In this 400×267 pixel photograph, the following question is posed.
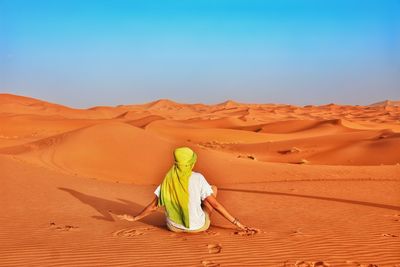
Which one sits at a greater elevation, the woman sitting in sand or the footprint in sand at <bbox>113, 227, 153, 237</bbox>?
the woman sitting in sand

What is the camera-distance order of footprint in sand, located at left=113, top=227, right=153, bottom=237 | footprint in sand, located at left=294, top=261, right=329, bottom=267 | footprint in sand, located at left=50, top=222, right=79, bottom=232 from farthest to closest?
footprint in sand, located at left=50, top=222, right=79, bottom=232
footprint in sand, located at left=113, top=227, right=153, bottom=237
footprint in sand, located at left=294, top=261, right=329, bottom=267

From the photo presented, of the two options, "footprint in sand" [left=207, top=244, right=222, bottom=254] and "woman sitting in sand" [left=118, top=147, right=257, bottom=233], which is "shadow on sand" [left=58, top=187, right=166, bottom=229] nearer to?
"woman sitting in sand" [left=118, top=147, right=257, bottom=233]

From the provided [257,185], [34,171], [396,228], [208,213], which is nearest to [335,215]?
[396,228]

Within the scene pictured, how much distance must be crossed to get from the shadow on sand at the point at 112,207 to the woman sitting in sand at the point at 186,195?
2.86 ft

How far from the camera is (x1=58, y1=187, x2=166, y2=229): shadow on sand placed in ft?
28.7

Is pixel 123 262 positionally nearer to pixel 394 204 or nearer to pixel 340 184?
pixel 394 204

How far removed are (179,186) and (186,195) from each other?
0.16 meters

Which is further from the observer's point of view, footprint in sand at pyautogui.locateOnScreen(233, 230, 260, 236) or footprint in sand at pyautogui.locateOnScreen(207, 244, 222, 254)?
footprint in sand at pyautogui.locateOnScreen(233, 230, 260, 236)

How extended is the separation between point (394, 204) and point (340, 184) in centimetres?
420

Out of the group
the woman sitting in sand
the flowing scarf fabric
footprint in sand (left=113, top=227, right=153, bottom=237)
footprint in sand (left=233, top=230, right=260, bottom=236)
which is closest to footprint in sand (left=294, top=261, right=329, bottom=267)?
the woman sitting in sand

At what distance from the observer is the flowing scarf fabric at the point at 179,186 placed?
6859 mm

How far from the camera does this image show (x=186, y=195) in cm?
692

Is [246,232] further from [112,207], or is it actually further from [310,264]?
[112,207]

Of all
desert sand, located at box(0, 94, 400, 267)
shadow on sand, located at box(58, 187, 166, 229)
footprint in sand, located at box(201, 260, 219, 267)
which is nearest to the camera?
footprint in sand, located at box(201, 260, 219, 267)
